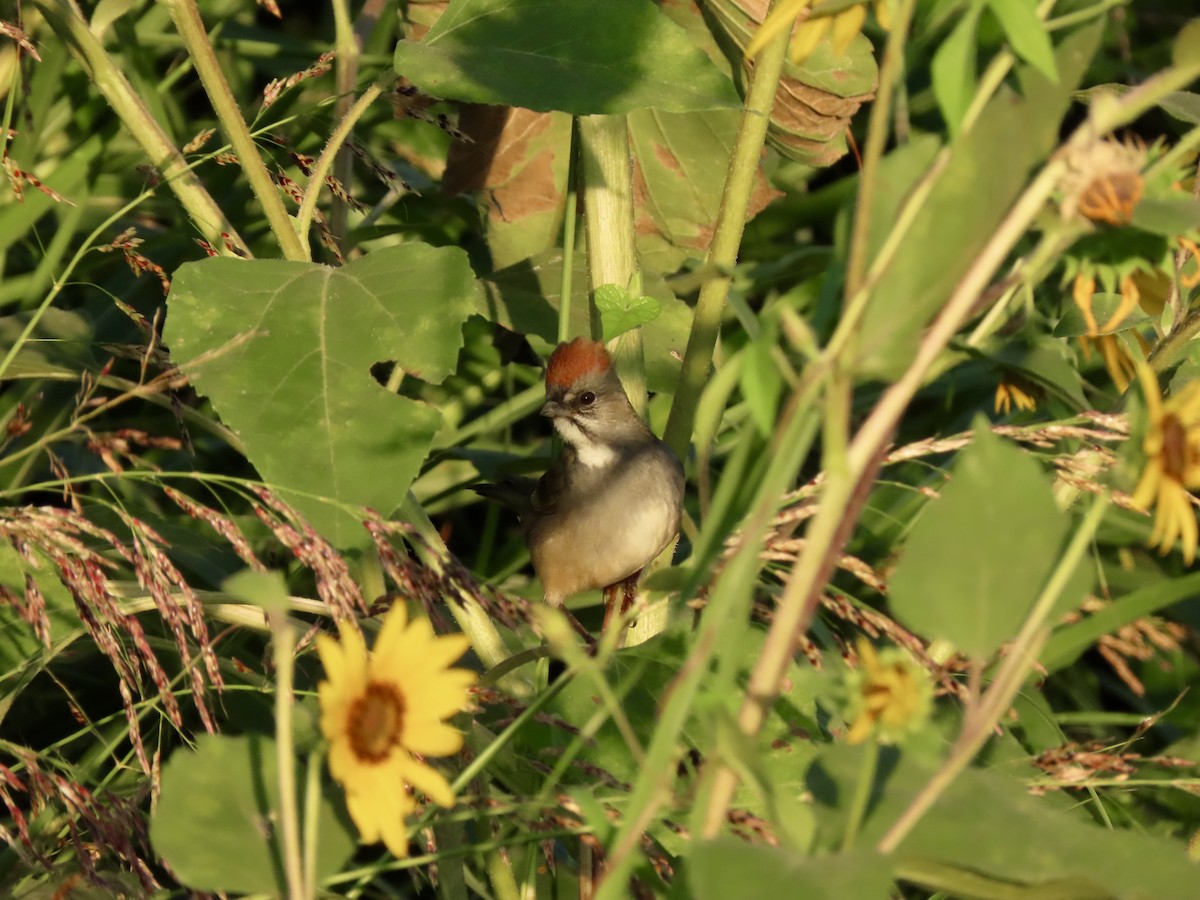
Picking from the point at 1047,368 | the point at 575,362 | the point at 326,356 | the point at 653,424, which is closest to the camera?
the point at 326,356

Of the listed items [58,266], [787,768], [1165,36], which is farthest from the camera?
[1165,36]

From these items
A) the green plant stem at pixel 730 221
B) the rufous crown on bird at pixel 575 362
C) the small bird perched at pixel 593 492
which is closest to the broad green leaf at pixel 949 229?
the green plant stem at pixel 730 221

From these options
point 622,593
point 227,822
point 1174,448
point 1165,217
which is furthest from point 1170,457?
point 622,593

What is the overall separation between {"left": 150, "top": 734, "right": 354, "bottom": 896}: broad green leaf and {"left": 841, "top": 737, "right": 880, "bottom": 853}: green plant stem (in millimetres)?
377

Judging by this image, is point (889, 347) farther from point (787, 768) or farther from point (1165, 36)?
point (1165, 36)

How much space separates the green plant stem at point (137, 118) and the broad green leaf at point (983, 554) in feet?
3.56

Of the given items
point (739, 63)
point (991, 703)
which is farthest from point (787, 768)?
point (739, 63)

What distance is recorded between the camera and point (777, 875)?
813 mm

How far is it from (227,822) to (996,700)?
21.3 inches

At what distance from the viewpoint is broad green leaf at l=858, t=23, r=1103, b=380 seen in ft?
2.81

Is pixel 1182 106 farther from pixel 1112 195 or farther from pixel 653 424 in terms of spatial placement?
pixel 653 424

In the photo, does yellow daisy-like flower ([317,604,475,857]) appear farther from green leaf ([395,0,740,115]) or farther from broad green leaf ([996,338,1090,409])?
broad green leaf ([996,338,1090,409])

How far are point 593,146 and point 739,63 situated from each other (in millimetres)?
494

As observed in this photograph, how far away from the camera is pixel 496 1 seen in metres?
1.77
